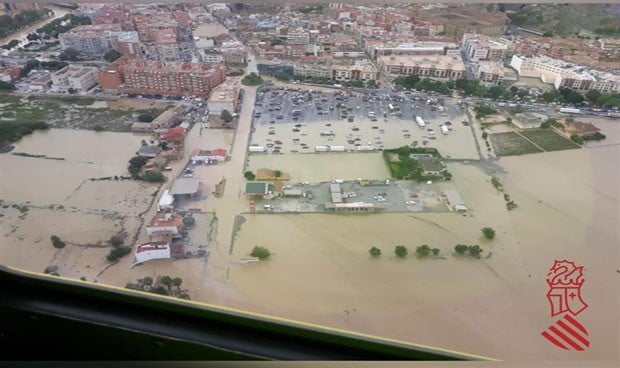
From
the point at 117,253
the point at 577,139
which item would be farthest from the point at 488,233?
the point at 117,253

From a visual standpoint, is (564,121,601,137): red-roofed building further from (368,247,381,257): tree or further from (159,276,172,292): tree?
(159,276,172,292): tree

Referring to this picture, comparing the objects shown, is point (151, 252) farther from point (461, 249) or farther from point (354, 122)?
point (354, 122)

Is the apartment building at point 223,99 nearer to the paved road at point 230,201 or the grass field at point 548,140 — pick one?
the paved road at point 230,201

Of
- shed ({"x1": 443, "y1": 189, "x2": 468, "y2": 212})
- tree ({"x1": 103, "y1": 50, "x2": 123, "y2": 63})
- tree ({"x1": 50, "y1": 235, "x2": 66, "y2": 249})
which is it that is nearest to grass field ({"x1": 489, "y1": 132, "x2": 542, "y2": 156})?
shed ({"x1": 443, "y1": 189, "x2": 468, "y2": 212})

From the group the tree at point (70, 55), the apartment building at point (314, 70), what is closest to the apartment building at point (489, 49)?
the apartment building at point (314, 70)

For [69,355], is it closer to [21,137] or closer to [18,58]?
[21,137]

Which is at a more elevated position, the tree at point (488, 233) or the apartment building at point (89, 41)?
the apartment building at point (89, 41)
